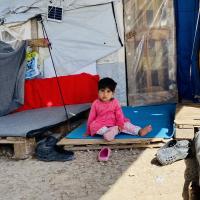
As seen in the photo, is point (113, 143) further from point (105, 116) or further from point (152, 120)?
point (152, 120)

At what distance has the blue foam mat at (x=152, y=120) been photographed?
224 inches

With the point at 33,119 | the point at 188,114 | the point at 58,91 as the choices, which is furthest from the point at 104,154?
the point at 58,91

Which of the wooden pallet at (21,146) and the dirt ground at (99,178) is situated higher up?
the wooden pallet at (21,146)

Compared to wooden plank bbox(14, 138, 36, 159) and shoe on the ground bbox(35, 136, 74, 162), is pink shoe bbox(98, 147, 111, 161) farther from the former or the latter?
wooden plank bbox(14, 138, 36, 159)

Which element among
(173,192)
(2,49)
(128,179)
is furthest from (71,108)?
(173,192)

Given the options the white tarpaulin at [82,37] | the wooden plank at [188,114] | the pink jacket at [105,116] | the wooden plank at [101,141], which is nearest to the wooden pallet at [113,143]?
the wooden plank at [101,141]

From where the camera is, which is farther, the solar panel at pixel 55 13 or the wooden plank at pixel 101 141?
the solar panel at pixel 55 13

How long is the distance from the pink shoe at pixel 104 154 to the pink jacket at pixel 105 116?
421 millimetres

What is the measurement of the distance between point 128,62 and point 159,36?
0.67m

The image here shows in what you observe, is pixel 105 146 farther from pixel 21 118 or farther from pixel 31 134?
pixel 21 118

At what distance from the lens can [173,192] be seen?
4.18 m

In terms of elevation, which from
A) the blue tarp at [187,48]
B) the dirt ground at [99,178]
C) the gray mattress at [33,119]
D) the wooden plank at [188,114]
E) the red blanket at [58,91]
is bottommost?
the dirt ground at [99,178]

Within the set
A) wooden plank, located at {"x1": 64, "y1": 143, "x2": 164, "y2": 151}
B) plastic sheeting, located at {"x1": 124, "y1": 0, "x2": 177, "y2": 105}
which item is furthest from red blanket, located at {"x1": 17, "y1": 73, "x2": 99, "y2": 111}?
wooden plank, located at {"x1": 64, "y1": 143, "x2": 164, "y2": 151}

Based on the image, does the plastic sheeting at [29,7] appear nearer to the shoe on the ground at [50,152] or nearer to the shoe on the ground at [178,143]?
the shoe on the ground at [50,152]
